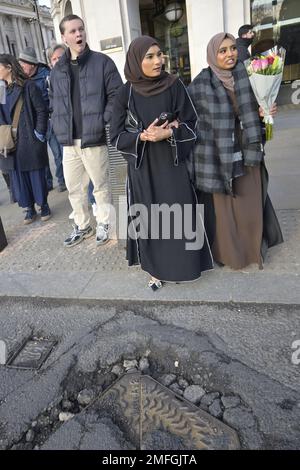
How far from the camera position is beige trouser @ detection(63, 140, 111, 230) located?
4.06 meters

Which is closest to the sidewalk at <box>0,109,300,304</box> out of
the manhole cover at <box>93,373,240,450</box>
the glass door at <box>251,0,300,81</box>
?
the manhole cover at <box>93,373,240,450</box>

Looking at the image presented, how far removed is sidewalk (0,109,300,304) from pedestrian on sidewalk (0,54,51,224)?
0.53 metres

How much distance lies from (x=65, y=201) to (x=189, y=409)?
453cm

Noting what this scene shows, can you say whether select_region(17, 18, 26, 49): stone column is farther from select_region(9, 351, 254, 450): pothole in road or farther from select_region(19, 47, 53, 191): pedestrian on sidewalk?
select_region(9, 351, 254, 450): pothole in road

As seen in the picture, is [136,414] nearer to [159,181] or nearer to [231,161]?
[159,181]

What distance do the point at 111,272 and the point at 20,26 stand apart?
78.8 meters

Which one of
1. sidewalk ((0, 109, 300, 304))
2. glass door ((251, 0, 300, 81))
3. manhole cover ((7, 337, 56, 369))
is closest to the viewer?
manhole cover ((7, 337, 56, 369))

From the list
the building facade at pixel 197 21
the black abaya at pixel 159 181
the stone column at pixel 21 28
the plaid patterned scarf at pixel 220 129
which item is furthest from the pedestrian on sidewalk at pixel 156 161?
the stone column at pixel 21 28

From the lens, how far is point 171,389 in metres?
2.32

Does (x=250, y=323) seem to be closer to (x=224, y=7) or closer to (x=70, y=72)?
(x=70, y=72)

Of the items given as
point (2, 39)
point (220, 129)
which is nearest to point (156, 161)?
point (220, 129)

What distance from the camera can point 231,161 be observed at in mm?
3041

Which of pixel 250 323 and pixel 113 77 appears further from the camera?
pixel 113 77

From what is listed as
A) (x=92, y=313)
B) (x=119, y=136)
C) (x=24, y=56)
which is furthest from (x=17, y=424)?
(x=24, y=56)
